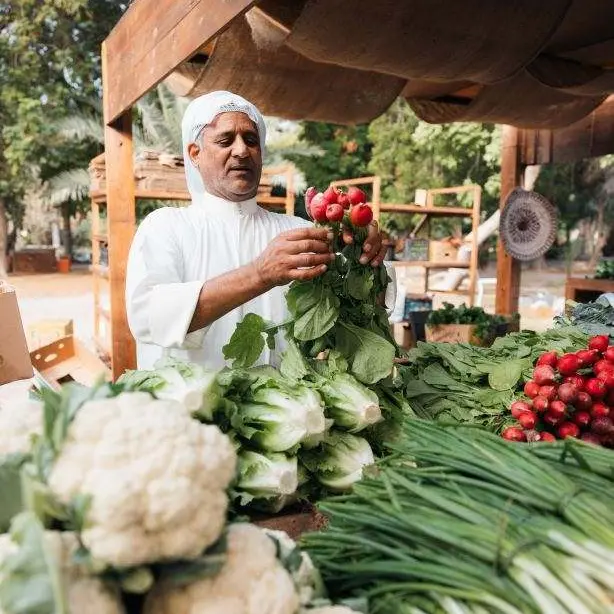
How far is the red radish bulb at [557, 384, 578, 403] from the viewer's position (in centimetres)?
210

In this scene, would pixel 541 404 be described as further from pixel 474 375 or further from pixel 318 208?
pixel 318 208

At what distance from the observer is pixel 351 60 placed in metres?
3.21

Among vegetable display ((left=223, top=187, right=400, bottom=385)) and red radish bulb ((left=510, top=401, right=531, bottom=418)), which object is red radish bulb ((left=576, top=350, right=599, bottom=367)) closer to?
red radish bulb ((left=510, top=401, right=531, bottom=418))

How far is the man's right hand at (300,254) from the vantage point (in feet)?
6.38

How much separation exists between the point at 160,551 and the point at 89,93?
19183mm

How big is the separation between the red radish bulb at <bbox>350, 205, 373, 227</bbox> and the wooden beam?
1.03 m

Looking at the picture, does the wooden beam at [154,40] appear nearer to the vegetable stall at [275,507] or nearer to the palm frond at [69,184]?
the vegetable stall at [275,507]

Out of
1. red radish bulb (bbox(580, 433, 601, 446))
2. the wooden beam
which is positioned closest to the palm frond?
the wooden beam

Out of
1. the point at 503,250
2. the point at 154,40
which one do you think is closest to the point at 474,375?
A: the point at 154,40

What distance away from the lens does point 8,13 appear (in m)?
17.2

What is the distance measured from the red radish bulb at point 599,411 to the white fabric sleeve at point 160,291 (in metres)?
1.53

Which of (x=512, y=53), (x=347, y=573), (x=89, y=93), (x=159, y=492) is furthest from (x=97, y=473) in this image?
(x=89, y=93)

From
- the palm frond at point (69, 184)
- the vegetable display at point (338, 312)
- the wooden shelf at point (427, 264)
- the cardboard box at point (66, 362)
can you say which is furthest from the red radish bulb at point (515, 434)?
the palm frond at point (69, 184)

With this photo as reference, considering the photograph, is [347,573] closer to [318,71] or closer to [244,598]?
[244,598]
